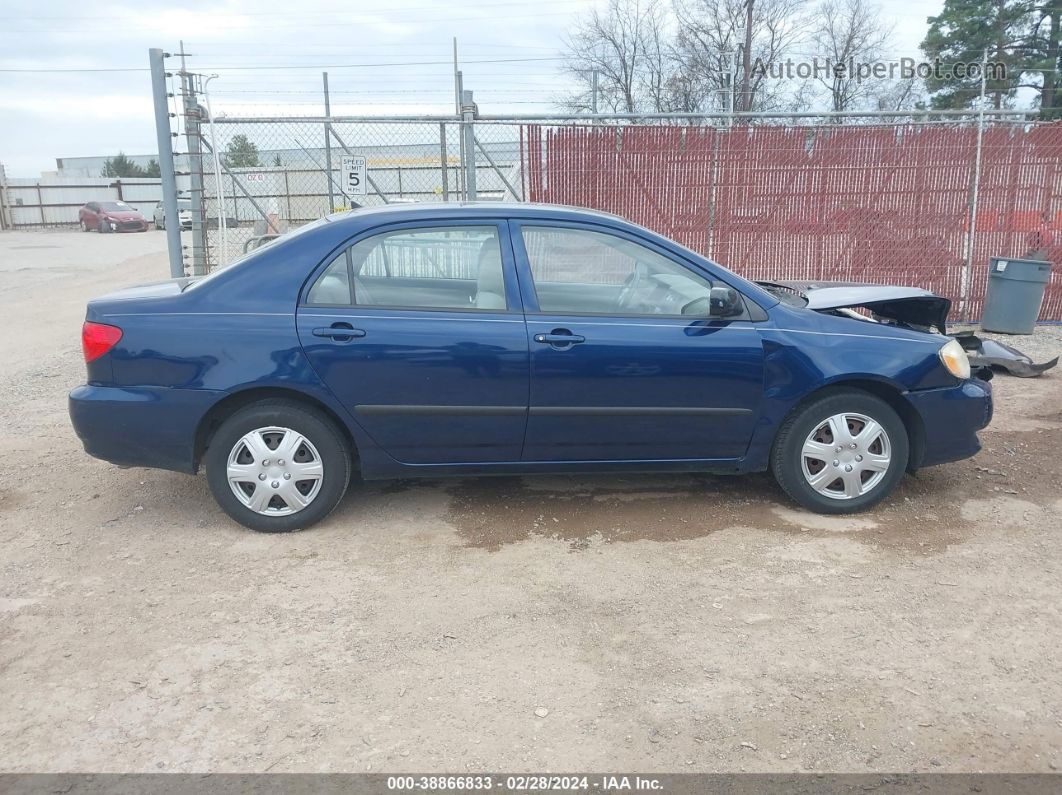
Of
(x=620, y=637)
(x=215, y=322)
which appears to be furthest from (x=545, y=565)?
(x=215, y=322)

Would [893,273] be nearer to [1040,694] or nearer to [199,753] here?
[1040,694]

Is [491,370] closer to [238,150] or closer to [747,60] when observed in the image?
[238,150]

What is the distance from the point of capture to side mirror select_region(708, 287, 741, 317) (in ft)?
14.1

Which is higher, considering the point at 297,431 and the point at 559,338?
the point at 559,338

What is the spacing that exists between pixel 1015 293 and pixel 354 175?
702cm

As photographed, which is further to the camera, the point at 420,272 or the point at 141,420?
the point at 420,272

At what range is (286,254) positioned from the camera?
4.34 metres

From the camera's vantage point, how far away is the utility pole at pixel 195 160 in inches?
324

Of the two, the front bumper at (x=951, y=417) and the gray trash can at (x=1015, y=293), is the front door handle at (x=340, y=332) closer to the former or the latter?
the front bumper at (x=951, y=417)

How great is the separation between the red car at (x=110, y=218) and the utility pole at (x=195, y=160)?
30.9 metres

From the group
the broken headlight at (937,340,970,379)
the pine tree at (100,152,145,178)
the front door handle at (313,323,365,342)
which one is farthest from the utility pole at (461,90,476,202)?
the pine tree at (100,152,145,178)

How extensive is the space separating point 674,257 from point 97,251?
26.2 metres

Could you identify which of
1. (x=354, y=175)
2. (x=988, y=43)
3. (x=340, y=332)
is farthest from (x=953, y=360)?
(x=988, y=43)

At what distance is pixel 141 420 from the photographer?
427 centimetres
